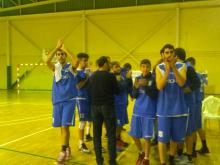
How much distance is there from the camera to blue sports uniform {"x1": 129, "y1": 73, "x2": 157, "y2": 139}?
4.45m

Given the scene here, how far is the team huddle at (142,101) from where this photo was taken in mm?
4012

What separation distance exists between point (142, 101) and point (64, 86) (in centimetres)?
127

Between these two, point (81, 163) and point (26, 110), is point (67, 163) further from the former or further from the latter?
point (26, 110)

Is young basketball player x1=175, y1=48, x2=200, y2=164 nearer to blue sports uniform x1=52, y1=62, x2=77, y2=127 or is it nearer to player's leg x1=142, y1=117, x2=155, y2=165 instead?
player's leg x1=142, y1=117, x2=155, y2=165

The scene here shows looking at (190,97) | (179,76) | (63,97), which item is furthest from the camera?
(63,97)

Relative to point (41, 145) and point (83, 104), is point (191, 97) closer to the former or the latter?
point (83, 104)

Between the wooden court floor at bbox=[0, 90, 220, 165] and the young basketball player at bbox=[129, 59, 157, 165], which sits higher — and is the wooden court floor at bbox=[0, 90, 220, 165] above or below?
below

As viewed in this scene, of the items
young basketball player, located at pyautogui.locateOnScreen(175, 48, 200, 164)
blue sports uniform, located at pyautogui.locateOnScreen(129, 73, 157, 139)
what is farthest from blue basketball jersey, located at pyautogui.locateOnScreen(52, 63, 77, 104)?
young basketball player, located at pyautogui.locateOnScreen(175, 48, 200, 164)

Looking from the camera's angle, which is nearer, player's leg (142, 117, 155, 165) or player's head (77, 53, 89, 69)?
player's leg (142, 117, 155, 165)

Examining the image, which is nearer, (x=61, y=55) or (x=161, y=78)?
(x=161, y=78)

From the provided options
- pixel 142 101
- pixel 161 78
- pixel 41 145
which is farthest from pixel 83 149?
pixel 161 78

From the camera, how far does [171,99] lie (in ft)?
13.2

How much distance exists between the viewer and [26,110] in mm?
11117

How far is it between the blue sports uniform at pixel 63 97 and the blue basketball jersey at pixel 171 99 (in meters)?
1.51
